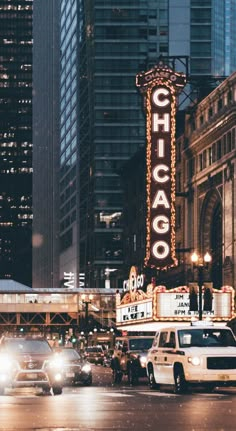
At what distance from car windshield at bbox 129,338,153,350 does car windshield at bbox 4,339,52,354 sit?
1061cm

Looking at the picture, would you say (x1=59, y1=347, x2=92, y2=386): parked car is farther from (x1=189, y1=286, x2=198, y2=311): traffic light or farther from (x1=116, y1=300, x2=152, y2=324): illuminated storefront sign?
(x1=116, y1=300, x2=152, y2=324): illuminated storefront sign

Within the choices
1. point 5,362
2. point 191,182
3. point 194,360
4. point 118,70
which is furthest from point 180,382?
point 118,70

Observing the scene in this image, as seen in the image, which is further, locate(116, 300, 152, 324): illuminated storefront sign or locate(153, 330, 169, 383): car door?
locate(116, 300, 152, 324): illuminated storefront sign

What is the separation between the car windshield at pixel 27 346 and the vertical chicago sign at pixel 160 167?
1833 inches

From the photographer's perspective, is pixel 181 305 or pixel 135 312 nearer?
pixel 181 305

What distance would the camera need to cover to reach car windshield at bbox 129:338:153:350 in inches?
1907

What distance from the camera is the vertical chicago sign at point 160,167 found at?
84.9 meters

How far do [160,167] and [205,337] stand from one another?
159 ft

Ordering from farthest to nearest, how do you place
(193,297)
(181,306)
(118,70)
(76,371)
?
(118,70) < (181,306) < (193,297) < (76,371)

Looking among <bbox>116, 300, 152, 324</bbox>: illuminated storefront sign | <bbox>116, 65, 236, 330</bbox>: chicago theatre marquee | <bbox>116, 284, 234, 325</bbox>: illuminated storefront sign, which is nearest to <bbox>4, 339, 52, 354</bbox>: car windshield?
<bbox>116, 284, 234, 325</bbox>: illuminated storefront sign

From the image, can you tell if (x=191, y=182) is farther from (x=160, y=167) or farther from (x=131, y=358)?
(x=131, y=358)

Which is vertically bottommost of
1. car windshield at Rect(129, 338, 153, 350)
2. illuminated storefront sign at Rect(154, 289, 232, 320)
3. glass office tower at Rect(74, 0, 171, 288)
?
car windshield at Rect(129, 338, 153, 350)

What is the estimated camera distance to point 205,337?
37344mm

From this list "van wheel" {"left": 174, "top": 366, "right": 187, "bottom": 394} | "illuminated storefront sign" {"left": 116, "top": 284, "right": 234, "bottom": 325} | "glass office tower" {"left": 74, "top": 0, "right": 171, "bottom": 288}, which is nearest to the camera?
"van wheel" {"left": 174, "top": 366, "right": 187, "bottom": 394}
